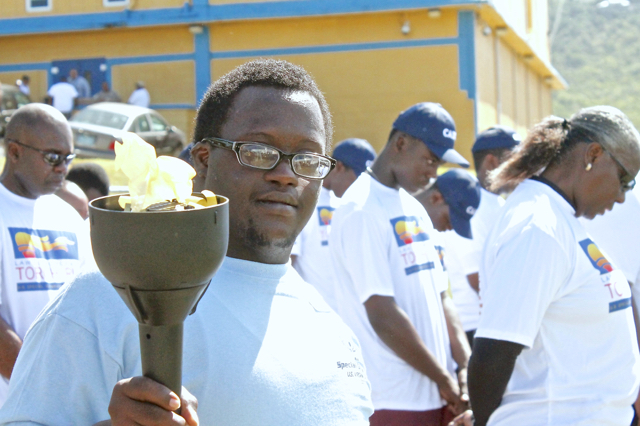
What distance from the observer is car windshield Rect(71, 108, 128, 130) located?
680 inches

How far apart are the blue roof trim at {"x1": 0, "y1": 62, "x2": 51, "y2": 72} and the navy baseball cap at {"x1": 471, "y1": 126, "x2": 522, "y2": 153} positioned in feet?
65.7

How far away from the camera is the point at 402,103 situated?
2092 centimetres

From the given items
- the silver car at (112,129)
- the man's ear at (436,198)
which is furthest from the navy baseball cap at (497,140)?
the silver car at (112,129)

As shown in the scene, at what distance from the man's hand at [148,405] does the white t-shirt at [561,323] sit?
1919 mm

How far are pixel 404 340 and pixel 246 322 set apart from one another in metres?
2.25

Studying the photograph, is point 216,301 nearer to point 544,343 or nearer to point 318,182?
point 318,182

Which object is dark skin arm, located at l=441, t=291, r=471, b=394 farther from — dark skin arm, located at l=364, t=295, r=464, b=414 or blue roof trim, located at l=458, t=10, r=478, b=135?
blue roof trim, located at l=458, t=10, r=478, b=135

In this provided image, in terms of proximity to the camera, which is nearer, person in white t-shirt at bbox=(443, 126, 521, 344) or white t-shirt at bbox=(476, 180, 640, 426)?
white t-shirt at bbox=(476, 180, 640, 426)

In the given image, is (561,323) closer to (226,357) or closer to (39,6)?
(226,357)

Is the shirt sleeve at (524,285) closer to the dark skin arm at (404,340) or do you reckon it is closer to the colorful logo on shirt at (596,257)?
the colorful logo on shirt at (596,257)

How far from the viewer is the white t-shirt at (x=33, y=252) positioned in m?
→ 3.69

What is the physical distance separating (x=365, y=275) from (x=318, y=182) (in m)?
2.05

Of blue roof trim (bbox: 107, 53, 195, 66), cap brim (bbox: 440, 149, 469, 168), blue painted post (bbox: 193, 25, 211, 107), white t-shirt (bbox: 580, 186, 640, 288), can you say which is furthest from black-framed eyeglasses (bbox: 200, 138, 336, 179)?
blue roof trim (bbox: 107, 53, 195, 66)

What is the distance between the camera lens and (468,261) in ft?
18.4
